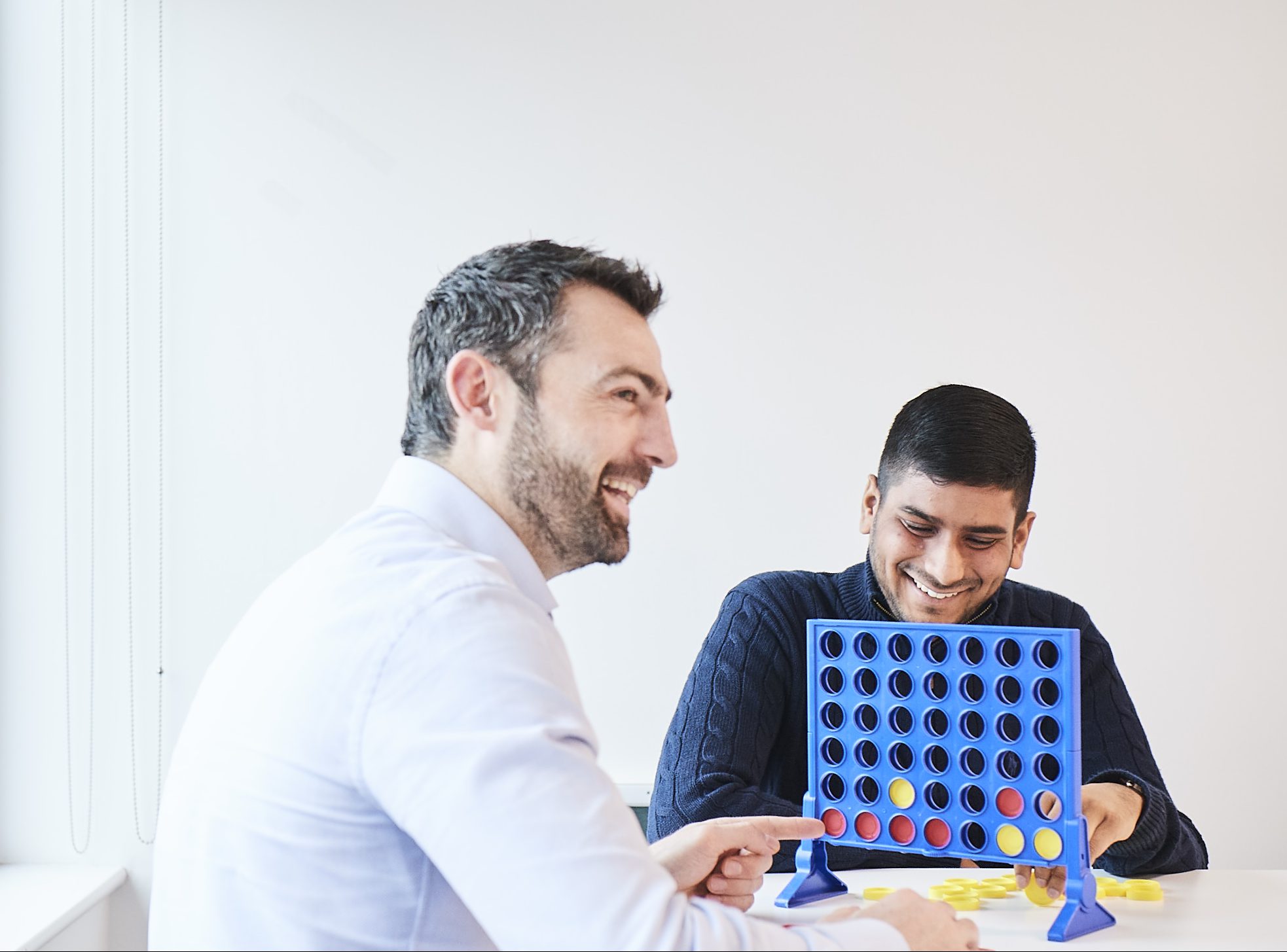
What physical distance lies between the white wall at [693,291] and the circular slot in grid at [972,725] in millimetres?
1033

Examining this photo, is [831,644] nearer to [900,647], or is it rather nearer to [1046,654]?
[900,647]

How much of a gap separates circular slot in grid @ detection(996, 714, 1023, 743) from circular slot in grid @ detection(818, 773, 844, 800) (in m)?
0.19

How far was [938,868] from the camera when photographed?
1.42 m

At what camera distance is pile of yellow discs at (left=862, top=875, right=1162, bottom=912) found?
4.06 ft

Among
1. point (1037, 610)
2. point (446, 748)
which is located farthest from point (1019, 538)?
point (446, 748)

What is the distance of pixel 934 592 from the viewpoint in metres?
1.66

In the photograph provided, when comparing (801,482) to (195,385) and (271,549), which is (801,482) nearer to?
(271,549)

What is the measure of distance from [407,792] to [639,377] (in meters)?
0.47

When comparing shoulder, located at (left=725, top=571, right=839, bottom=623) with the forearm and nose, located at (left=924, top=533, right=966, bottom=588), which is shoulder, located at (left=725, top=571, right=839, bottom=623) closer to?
nose, located at (left=924, top=533, right=966, bottom=588)

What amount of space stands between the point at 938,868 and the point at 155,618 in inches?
69.9

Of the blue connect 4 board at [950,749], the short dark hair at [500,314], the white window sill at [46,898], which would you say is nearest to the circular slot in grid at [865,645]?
the blue connect 4 board at [950,749]

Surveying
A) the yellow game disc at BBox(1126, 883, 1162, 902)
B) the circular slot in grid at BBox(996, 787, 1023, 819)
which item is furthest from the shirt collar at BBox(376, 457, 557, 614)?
the yellow game disc at BBox(1126, 883, 1162, 902)

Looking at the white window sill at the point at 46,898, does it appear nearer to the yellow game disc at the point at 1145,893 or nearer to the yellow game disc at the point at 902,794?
the yellow game disc at the point at 902,794

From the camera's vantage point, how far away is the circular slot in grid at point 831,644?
129 cm
